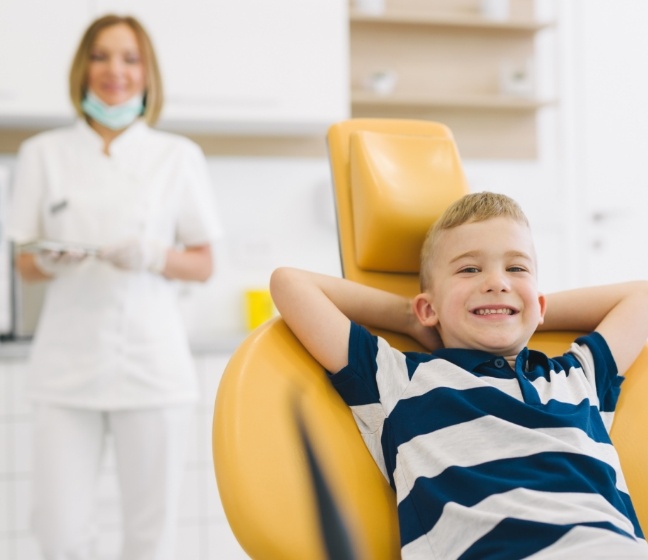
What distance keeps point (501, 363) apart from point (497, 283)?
11cm

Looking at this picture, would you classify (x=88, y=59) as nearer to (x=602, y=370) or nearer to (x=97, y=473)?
(x=97, y=473)

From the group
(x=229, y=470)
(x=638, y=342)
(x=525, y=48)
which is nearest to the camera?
(x=229, y=470)

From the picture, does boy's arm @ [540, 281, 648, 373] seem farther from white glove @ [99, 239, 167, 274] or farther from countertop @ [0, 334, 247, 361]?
countertop @ [0, 334, 247, 361]

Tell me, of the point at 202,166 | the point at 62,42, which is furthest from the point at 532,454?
the point at 62,42

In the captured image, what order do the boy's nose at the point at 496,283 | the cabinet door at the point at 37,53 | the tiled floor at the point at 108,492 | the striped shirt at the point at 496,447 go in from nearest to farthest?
the striped shirt at the point at 496,447 → the boy's nose at the point at 496,283 → the tiled floor at the point at 108,492 → the cabinet door at the point at 37,53

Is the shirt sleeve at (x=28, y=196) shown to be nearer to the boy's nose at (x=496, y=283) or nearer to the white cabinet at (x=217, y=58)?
the white cabinet at (x=217, y=58)

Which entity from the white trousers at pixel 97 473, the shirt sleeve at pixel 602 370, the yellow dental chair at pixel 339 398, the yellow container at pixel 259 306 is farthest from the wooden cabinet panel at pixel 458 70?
the shirt sleeve at pixel 602 370

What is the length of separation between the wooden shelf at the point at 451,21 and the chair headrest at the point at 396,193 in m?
1.72

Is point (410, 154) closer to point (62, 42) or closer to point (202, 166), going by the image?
point (202, 166)

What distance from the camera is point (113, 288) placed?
1.87 m

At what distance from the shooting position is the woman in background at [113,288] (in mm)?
1789

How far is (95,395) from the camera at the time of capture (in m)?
1.80

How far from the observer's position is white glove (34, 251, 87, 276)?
1.77m

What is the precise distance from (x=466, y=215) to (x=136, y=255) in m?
0.86
